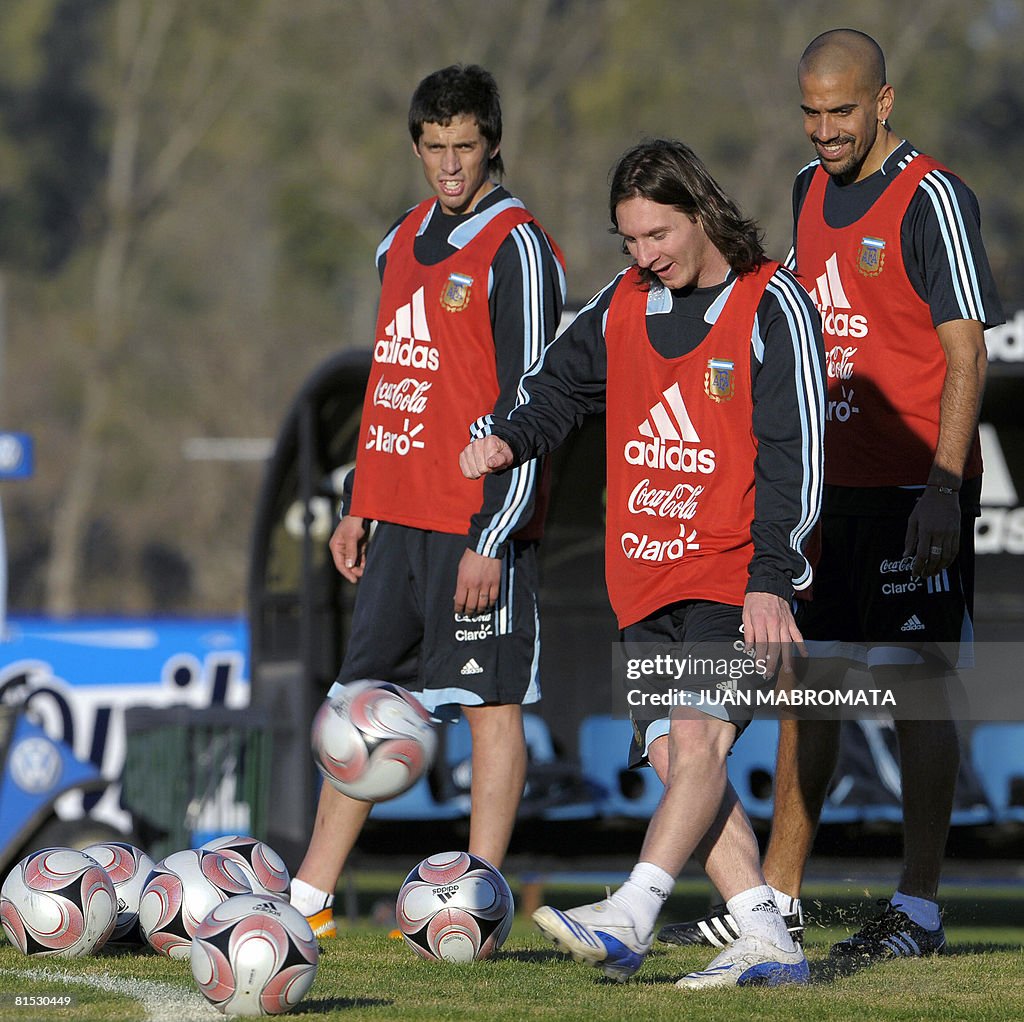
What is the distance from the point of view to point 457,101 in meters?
6.02

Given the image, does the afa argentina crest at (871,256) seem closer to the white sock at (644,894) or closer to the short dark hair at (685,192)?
the short dark hair at (685,192)

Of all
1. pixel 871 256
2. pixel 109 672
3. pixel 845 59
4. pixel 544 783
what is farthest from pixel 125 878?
pixel 109 672

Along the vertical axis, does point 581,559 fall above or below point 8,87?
below

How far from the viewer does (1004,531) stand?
434 inches

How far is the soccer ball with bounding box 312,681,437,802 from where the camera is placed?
5246mm

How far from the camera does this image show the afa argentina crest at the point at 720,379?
4977mm

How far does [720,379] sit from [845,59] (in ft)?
3.86

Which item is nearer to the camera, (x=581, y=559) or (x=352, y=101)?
(x=581, y=559)

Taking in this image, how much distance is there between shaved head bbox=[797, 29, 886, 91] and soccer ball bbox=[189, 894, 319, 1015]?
2.81 metres

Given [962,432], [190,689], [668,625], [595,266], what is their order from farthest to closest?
[595,266] < [190,689] < [962,432] < [668,625]

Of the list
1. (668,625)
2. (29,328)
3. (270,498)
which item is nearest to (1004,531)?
(270,498)

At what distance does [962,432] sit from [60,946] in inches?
112

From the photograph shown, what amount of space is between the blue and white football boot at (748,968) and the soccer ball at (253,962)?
99 centimetres

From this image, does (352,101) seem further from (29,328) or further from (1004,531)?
(1004,531)
